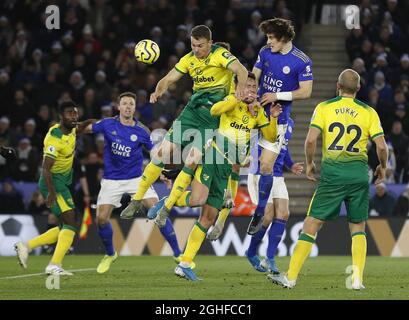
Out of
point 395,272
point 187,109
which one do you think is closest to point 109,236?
point 187,109

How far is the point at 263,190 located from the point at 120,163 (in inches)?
112

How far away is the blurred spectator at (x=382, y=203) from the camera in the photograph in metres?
22.5

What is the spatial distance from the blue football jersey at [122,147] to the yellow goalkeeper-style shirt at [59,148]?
0.87 metres

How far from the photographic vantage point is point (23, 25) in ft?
85.4

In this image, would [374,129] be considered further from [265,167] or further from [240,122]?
[265,167]

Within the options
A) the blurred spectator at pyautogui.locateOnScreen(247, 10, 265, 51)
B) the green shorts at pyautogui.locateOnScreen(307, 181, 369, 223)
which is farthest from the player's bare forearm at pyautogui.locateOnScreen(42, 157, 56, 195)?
the blurred spectator at pyautogui.locateOnScreen(247, 10, 265, 51)

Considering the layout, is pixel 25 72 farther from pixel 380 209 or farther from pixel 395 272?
pixel 395 272

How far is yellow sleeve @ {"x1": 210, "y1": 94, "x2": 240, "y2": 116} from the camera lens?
14547 mm

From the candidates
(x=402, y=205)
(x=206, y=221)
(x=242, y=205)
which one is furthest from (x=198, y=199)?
(x=402, y=205)

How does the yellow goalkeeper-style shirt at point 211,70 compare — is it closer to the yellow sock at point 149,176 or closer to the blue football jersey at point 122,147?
the yellow sock at point 149,176

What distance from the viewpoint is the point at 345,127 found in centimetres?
1287

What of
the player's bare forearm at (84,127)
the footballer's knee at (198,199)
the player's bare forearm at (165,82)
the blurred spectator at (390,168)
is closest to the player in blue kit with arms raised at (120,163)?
the player's bare forearm at (84,127)

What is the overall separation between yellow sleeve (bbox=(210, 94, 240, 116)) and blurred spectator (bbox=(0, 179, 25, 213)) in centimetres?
854

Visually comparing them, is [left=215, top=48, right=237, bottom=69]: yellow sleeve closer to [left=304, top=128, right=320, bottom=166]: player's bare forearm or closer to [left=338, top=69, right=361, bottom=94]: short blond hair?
[left=338, top=69, right=361, bottom=94]: short blond hair
